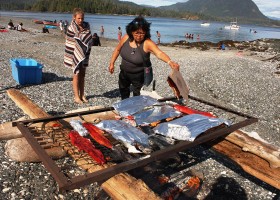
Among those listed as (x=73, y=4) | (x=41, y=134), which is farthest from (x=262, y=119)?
(x=73, y=4)

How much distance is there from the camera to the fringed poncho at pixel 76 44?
7750mm

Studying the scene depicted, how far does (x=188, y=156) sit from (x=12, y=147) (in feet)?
12.9

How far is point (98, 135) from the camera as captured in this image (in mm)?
3891

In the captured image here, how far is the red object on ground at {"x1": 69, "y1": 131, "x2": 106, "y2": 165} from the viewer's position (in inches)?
129

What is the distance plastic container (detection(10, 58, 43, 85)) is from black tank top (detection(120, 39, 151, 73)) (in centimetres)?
592

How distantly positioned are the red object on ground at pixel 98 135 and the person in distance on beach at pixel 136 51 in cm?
201

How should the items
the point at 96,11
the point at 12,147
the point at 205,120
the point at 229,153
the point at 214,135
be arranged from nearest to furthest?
the point at 214,135 → the point at 205,120 → the point at 229,153 → the point at 12,147 → the point at 96,11

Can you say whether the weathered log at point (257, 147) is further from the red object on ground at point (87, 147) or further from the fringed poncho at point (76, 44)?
the fringed poncho at point (76, 44)

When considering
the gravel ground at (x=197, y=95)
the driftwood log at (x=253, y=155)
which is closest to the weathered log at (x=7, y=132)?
the gravel ground at (x=197, y=95)

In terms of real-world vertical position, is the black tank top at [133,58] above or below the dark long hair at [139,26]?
below

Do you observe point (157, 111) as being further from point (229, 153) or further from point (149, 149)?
point (229, 153)

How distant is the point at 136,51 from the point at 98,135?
8.16 feet

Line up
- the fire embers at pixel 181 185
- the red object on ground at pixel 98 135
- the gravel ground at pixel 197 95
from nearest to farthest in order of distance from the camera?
the red object on ground at pixel 98 135, the gravel ground at pixel 197 95, the fire embers at pixel 181 185

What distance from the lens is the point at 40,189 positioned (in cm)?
473
